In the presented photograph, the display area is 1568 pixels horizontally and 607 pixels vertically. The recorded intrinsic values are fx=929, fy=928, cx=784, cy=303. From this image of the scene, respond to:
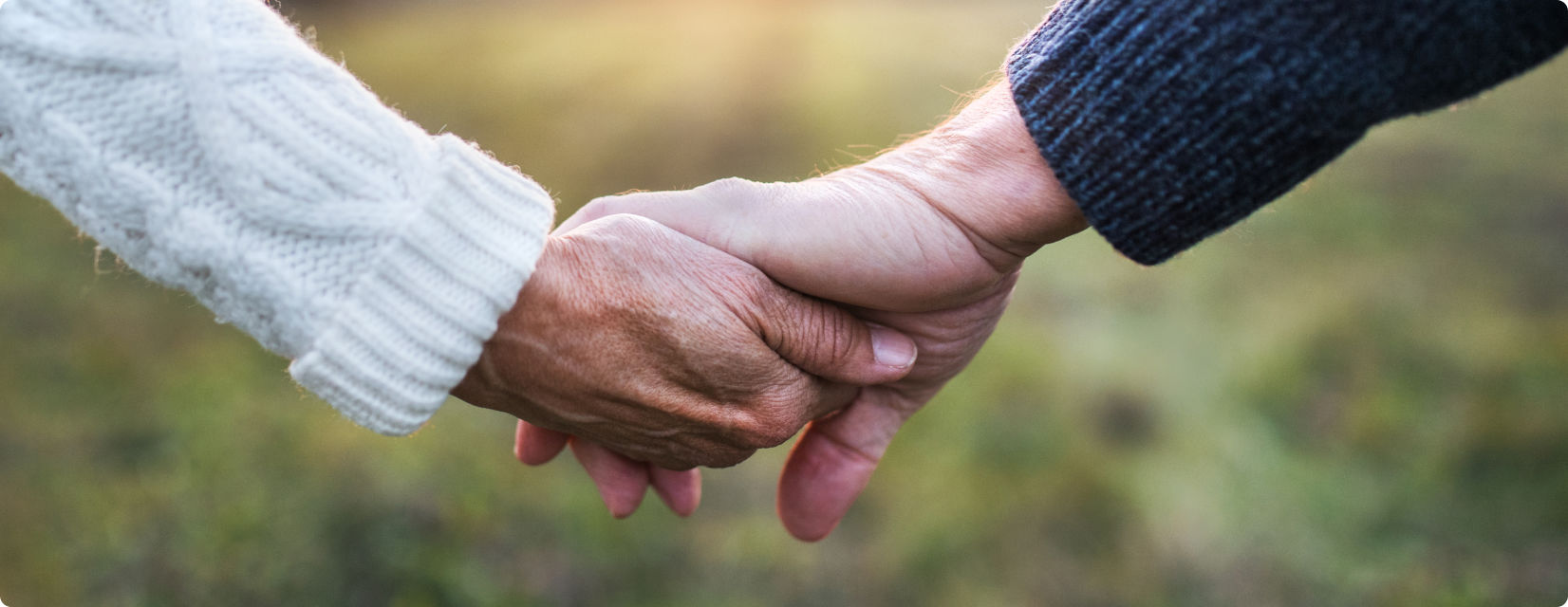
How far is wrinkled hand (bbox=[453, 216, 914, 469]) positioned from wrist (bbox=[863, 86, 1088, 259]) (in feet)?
1.09

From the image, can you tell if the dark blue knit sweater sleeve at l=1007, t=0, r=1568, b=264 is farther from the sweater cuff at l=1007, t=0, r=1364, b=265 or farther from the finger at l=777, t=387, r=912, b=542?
the finger at l=777, t=387, r=912, b=542

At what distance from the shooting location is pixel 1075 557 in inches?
122

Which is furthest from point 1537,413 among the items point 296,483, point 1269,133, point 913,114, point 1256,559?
point 296,483

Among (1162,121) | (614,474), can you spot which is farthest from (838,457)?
(1162,121)

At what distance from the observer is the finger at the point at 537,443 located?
2.06 m

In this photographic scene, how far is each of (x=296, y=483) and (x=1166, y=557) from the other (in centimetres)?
290

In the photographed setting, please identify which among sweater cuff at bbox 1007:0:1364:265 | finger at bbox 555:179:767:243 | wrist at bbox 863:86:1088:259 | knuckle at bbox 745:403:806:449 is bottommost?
knuckle at bbox 745:403:806:449

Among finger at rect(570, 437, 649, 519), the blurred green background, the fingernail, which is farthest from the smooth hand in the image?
the blurred green background


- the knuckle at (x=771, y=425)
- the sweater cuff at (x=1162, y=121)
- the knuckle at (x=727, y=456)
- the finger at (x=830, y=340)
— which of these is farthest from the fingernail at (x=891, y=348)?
the sweater cuff at (x=1162, y=121)

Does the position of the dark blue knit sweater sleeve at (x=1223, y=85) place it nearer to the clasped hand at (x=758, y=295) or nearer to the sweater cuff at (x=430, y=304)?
the clasped hand at (x=758, y=295)

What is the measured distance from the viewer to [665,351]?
169 centimetres

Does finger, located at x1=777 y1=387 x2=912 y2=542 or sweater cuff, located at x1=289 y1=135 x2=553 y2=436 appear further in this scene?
finger, located at x1=777 y1=387 x2=912 y2=542

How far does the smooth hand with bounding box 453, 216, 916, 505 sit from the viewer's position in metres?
1.59

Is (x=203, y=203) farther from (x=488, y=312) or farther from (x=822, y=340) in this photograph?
(x=822, y=340)
